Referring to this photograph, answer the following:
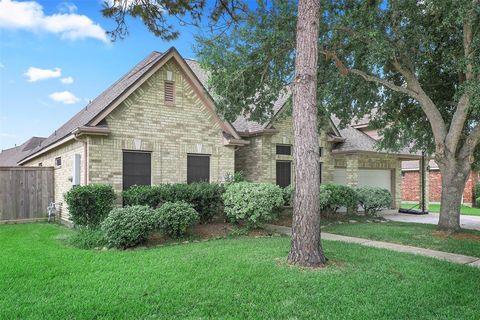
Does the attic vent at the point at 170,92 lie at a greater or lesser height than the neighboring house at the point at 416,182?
greater

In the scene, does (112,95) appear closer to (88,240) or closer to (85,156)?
(85,156)

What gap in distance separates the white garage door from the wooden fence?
12.7 meters

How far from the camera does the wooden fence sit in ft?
45.2

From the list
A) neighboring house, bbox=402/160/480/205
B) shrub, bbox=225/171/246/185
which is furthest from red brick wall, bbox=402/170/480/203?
shrub, bbox=225/171/246/185

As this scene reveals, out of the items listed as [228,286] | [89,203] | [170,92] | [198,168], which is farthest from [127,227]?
[170,92]

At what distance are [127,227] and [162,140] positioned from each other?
15.7ft

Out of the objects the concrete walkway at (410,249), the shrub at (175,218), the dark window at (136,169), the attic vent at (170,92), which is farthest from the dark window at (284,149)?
the shrub at (175,218)

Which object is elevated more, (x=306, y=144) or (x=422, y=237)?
(x=306, y=144)

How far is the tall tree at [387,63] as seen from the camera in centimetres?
997

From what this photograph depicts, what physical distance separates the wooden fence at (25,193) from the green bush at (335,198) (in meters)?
10.7

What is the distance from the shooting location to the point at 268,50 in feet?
38.0

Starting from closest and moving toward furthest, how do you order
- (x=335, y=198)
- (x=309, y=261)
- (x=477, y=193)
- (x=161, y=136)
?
(x=309, y=261) → (x=161, y=136) → (x=335, y=198) → (x=477, y=193)

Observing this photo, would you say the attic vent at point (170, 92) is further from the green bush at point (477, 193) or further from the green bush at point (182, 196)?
the green bush at point (477, 193)

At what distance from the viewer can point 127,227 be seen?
852cm
